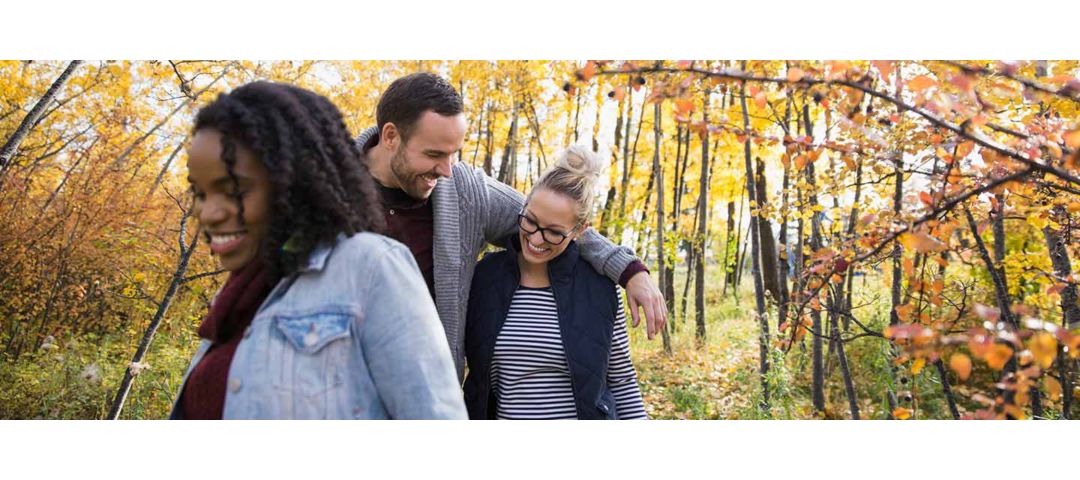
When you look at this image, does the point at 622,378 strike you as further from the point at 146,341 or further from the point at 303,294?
the point at 146,341

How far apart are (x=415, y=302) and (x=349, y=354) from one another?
0.40 ft

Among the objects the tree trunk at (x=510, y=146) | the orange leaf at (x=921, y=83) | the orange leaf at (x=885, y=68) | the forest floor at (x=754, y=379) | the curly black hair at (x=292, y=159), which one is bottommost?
the forest floor at (x=754, y=379)

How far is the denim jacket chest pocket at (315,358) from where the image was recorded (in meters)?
1.07

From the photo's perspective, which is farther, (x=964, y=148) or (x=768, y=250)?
(x=768, y=250)

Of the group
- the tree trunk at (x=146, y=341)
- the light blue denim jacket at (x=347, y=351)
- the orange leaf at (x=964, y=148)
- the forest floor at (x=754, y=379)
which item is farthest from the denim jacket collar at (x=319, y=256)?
the forest floor at (x=754, y=379)

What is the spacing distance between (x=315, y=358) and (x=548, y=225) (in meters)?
0.83

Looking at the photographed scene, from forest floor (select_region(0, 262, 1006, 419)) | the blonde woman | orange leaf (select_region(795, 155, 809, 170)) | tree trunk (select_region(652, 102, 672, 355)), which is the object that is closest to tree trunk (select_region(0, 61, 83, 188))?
forest floor (select_region(0, 262, 1006, 419))

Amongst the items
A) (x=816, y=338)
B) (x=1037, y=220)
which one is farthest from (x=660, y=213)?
(x=1037, y=220)

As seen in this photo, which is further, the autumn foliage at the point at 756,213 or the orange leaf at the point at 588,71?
the autumn foliage at the point at 756,213

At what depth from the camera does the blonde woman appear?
1.74 metres

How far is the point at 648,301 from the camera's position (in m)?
1.80

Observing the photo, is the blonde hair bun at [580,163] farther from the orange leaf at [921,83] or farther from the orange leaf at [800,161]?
the orange leaf at [921,83]
